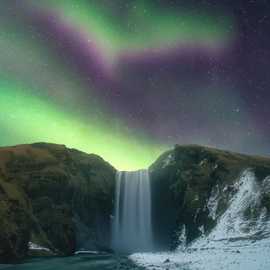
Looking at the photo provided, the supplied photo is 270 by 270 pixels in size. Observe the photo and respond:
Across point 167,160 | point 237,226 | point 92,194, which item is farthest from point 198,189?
point 92,194

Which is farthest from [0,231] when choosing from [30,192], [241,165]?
[241,165]

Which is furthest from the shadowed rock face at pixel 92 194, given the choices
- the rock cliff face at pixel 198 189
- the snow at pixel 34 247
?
the snow at pixel 34 247

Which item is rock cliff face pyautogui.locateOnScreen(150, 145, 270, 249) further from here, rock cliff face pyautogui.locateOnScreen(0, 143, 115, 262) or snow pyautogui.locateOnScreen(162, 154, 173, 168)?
rock cliff face pyautogui.locateOnScreen(0, 143, 115, 262)

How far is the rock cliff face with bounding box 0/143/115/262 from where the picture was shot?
72.1 m

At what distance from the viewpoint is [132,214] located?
98688mm

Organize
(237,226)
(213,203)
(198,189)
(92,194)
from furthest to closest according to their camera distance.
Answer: (92,194)
(198,189)
(213,203)
(237,226)

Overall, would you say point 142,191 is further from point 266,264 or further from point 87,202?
point 266,264

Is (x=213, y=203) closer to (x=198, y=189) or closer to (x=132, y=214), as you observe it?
(x=198, y=189)

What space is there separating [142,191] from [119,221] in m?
10.5

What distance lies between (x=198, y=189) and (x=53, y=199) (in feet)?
109

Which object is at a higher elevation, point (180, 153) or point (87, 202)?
point (180, 153)

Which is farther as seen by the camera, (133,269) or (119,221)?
(119,221)

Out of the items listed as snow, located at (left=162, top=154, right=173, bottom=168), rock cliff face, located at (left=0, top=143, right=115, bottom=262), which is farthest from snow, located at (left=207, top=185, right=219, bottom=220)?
rock cliff face, located at (left=0, top=143, right=115, bottom=262)

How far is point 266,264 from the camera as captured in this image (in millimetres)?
29562
